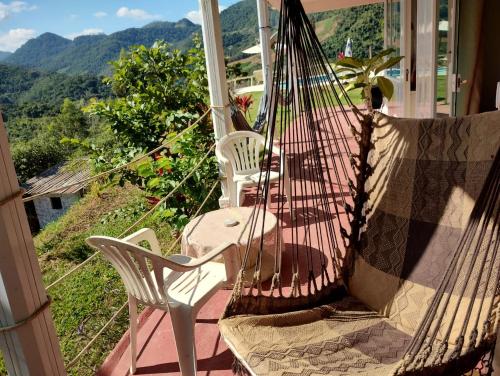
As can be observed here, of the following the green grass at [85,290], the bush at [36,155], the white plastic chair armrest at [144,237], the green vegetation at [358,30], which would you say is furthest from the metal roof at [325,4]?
the bush at [36,155]

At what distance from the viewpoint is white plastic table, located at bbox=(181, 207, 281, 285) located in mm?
2207

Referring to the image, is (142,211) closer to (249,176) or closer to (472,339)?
(249,176)

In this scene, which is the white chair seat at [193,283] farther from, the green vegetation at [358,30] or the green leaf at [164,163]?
the green vegetation at [358,30]

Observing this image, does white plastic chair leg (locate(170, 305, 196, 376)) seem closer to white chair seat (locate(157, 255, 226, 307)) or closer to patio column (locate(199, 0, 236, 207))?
white chair seat (locate(157, 255, 226, 307))

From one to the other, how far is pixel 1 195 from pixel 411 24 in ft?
13.0

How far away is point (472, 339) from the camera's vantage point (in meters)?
1.20

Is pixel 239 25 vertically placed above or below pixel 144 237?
above

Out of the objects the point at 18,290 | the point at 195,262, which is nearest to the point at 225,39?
the point at 195,262

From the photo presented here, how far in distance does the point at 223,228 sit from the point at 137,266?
76cm

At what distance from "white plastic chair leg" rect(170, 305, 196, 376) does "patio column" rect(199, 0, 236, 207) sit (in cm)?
175

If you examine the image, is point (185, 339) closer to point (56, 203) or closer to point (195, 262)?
point (195, 262)

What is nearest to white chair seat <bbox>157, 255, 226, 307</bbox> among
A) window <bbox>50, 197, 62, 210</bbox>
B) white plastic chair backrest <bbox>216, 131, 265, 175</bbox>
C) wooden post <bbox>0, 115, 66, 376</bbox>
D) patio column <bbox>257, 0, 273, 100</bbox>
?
wooden post <bbox>0, 115, 66, 376</bbox>

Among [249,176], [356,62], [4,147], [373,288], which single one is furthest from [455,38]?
[4,147]

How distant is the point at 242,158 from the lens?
11.2 feet
